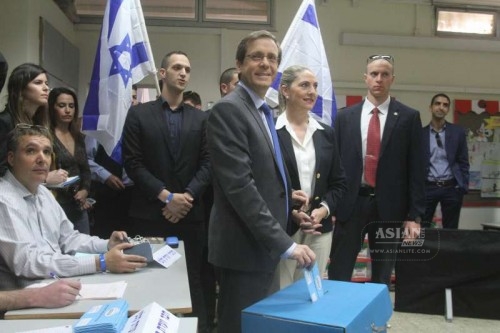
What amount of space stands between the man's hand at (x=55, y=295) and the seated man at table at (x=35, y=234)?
0.27 m

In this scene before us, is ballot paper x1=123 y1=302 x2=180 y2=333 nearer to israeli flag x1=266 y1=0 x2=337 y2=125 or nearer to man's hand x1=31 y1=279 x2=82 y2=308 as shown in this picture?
man's hand x1=31 y1=279 x2=82 y2=308

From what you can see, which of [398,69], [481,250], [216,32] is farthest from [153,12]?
[481,250]

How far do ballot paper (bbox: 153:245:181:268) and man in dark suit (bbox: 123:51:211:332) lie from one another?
0.45 m

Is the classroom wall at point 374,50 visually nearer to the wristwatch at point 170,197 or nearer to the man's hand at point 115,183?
the man's hand at point 115,183

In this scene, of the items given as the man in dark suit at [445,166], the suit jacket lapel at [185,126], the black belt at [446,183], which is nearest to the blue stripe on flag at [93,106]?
the suit jacket lapel at [185,126]

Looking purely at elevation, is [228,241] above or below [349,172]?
below

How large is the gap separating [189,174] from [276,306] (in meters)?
1.26

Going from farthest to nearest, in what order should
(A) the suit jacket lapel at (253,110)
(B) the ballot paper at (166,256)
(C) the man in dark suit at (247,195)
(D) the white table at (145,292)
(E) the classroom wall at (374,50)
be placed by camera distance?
(E) the classroom wall at (374,50) < (B) the ballot paper at (166,256) < (A) the suit jacket lapel at (253,110) < (C) the man in dark suit at (247,195) < (D) the white table at (145,292)

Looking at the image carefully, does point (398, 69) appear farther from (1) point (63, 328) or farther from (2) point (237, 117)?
(1) point (63, 328)

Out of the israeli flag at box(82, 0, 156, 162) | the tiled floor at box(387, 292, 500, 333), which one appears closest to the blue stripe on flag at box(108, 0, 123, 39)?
the israeli flag at box(82, 0, 156, 162)

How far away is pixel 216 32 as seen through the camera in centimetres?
514

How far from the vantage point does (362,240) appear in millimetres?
2539

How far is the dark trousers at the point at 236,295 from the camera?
1611mm

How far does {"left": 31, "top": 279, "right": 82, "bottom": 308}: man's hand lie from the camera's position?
4.39ft
